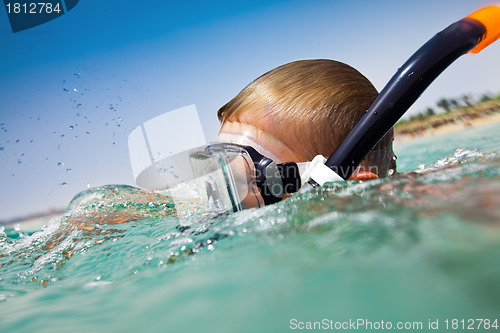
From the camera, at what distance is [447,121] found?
11.8 metres

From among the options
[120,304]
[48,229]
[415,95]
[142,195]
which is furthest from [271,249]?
[142,195]

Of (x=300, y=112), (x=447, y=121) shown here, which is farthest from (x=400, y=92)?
(x=447, y=121)

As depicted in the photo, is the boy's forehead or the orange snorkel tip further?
the boy's forehead

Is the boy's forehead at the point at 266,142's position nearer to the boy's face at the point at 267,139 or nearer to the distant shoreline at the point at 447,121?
the boy's face at the point at 267,139

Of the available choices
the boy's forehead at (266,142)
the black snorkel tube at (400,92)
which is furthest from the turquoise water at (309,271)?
the boy's forehead at (266,142)

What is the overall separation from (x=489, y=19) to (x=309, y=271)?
1684 mm

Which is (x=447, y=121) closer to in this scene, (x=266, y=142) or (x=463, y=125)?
(x=463, y=125)

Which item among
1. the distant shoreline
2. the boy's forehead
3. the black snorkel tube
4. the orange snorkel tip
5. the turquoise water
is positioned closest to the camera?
the turquoise water

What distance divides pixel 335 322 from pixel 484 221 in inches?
14.2

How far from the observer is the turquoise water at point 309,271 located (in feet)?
2.14

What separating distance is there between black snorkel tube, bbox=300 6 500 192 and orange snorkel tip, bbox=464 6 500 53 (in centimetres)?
15

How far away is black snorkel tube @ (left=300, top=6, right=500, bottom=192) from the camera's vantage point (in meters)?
1.51

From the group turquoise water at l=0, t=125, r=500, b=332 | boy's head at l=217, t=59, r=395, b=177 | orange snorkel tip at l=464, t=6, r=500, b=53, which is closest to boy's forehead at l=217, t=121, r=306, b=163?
boy's head at l=217, t=59, r=395, b=177

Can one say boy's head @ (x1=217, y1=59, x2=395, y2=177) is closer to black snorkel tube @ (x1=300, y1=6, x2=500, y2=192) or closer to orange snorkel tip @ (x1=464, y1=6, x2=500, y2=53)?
black snorkel tube @ (x1=300, y1=6, x2=500, y2=192)
